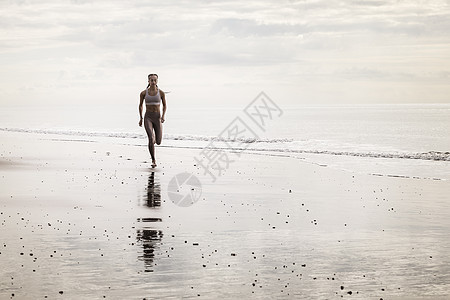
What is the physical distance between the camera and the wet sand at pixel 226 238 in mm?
8039

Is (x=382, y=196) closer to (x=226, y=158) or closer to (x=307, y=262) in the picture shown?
(x=307, y=262)

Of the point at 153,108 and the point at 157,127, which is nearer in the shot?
the point at 153,108

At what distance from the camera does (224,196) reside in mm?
16438

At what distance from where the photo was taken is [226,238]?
36.1ft

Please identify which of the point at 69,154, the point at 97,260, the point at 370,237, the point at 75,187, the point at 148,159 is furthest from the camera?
the point at 69,154

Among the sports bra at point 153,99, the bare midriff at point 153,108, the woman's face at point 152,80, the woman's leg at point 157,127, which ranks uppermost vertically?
the woman's face at point 152,80

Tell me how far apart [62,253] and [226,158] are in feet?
63.8

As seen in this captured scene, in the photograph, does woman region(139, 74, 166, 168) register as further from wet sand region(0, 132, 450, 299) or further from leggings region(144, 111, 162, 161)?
wet sand region(0, 132, 450, 299)

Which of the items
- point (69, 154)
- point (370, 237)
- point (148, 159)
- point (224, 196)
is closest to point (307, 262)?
point (370, 237)

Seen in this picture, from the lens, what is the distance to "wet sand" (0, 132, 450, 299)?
316 inches

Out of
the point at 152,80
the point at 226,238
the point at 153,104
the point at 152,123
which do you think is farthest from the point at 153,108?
the point at 226,238

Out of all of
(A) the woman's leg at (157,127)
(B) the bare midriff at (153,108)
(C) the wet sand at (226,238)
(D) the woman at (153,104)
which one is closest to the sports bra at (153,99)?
(D) the woman at (153,104)

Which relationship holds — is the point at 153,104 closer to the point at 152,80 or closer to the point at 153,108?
the point at 153,108

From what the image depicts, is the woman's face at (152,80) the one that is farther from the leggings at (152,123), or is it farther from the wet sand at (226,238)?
the wet sand at (226,238)
